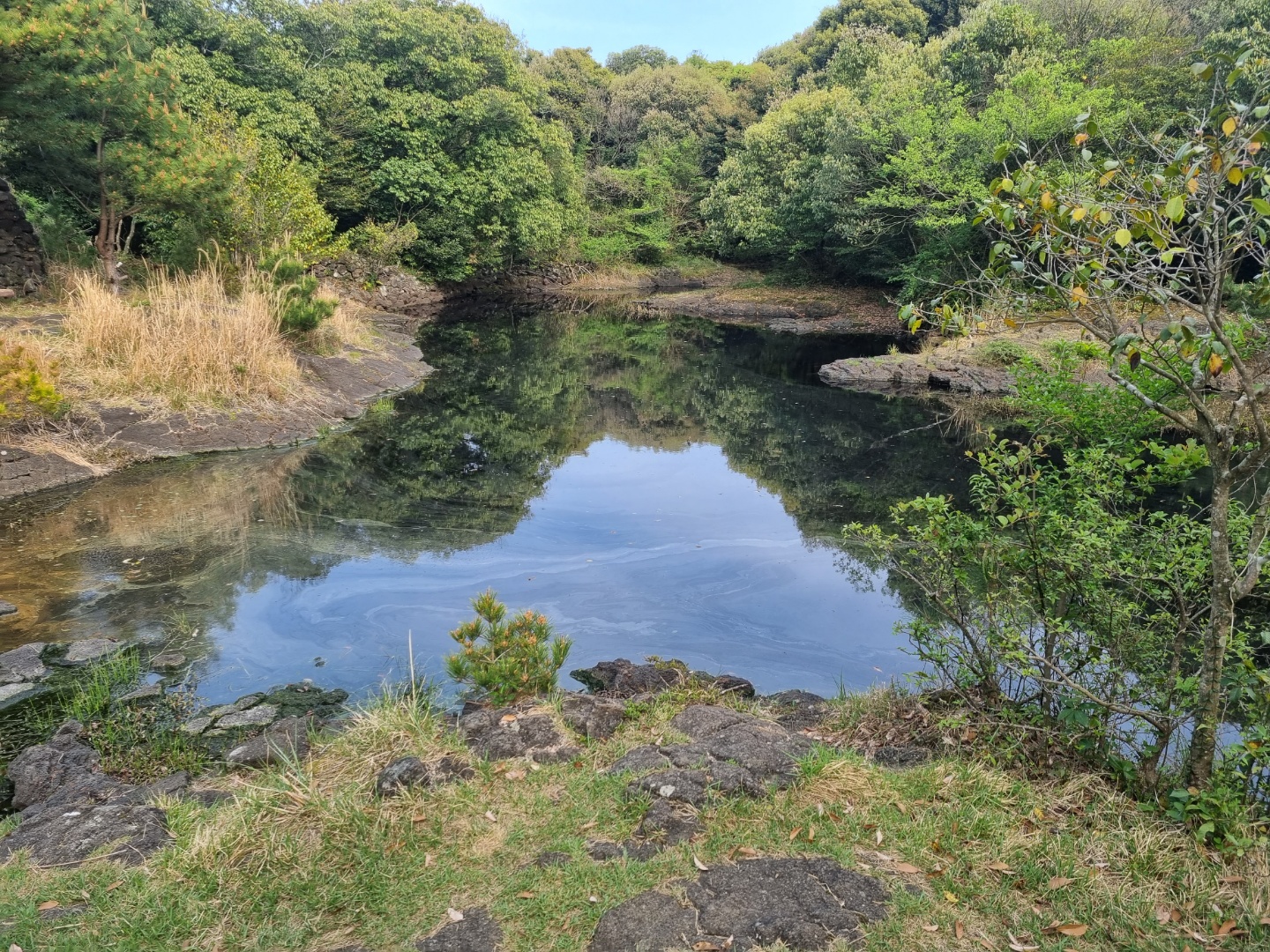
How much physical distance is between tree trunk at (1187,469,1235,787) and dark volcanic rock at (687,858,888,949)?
57.4 inches

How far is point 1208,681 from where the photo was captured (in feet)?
10.5

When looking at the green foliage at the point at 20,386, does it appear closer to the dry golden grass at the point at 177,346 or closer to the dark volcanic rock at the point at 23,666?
the dry golden grass at the point at 177,346

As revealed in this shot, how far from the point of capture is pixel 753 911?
2965mm

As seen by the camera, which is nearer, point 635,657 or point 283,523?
point 635,657

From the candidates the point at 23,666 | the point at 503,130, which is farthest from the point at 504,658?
the point at 503,130

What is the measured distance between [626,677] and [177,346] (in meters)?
9.11

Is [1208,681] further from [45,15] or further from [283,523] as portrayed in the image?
[45,15]

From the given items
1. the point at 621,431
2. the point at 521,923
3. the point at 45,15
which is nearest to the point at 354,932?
the point at 521,923

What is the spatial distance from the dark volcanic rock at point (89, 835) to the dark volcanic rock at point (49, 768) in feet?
1.11

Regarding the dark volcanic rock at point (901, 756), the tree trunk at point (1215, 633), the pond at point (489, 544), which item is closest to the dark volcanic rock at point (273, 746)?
the pond at point (489, 544)

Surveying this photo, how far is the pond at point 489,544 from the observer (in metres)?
6.36

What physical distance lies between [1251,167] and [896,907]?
269 cm

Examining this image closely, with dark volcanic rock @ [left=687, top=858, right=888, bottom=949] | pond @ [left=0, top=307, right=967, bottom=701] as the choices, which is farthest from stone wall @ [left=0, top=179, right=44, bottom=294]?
dark volcanic rock @ [left=687, top=858, right=888, bottom=949]

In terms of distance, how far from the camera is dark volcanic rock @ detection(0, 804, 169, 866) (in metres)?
3.43
